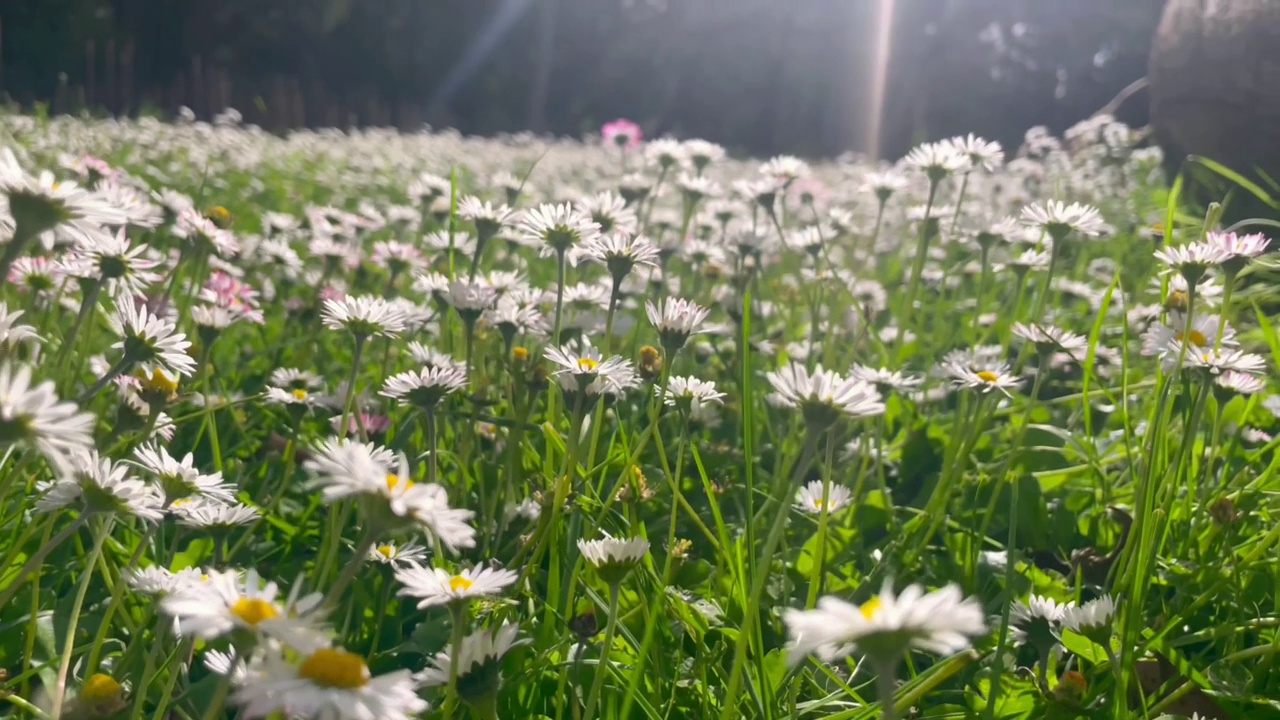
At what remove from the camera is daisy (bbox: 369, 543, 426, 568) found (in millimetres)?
906

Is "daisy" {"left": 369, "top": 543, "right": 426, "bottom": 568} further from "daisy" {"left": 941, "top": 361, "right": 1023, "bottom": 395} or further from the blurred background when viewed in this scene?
the blurred background

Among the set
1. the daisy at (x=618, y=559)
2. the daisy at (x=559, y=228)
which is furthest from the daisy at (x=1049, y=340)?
Answer: the daisy at (x=618, y=559)

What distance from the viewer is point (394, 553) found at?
944 millimetres

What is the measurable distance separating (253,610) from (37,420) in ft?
0.47


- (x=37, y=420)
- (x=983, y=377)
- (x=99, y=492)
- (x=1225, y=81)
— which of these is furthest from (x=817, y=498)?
(x=1225, y=81)

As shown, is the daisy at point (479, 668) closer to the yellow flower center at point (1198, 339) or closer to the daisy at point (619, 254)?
the daisy at point (619, 254)

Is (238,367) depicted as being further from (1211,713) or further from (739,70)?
(739,70)

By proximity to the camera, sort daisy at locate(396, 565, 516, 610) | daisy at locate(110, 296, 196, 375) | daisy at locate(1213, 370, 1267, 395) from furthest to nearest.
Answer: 1. daisy at locate(1213, 370, 1267, 395)
2. daisy at locate(110, 296, 196, 375)
3. daisy at locate(396, 565, 516, 610)

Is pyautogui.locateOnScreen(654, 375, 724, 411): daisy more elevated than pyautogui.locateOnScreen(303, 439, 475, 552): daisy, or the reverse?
pyautogui.locateOnScreen(303, 439, 475, 552): daisy

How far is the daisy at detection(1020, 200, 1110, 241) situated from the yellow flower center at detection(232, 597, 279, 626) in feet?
3.77

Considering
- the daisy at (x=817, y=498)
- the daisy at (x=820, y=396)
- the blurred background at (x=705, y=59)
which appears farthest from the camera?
the blurred background at (x=705, y=59)

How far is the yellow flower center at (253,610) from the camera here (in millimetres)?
508

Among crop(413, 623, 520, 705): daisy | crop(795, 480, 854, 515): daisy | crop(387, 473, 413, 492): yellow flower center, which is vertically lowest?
crop(795, 480, 854, 515): daisy

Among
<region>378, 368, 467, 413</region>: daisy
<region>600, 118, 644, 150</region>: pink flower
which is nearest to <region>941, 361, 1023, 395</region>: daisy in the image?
<region>378, 368, 467, 413</region>: daisy
